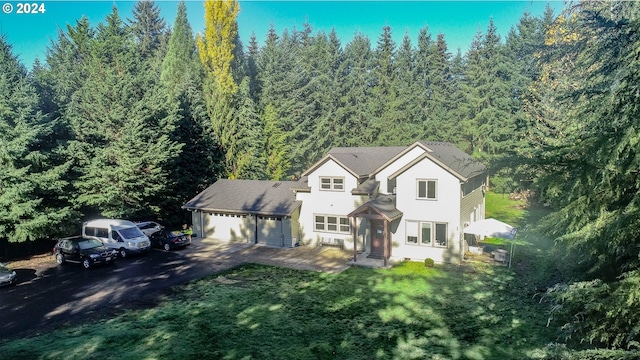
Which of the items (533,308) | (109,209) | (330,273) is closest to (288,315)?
(330,273)

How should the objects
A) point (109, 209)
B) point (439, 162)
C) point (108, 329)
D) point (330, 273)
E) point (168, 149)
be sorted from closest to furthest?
1. point (108, 329)
2. point (330, 273)
3. point (439, 162)
4. point (109, 209)
5. point (168, 149)

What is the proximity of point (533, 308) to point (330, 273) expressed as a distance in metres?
9.81

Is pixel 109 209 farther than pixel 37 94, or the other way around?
pixel 109 209

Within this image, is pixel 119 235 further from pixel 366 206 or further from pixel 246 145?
pixel 246 145

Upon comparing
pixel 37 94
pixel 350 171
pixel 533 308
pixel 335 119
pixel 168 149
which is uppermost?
pixel 335 119

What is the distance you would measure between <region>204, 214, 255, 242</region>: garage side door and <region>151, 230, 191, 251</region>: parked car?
9.12 feet

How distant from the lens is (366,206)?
24.0m

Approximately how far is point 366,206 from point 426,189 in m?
3.75

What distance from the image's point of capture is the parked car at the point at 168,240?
27.3m

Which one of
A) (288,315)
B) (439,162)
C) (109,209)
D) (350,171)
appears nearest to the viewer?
(288,315)

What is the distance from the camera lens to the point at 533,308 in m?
16.6

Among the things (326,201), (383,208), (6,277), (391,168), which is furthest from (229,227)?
(6,277)

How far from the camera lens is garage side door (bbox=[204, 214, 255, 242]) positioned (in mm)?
29578

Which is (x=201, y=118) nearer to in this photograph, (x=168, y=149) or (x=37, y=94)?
(x=168, y=149)
